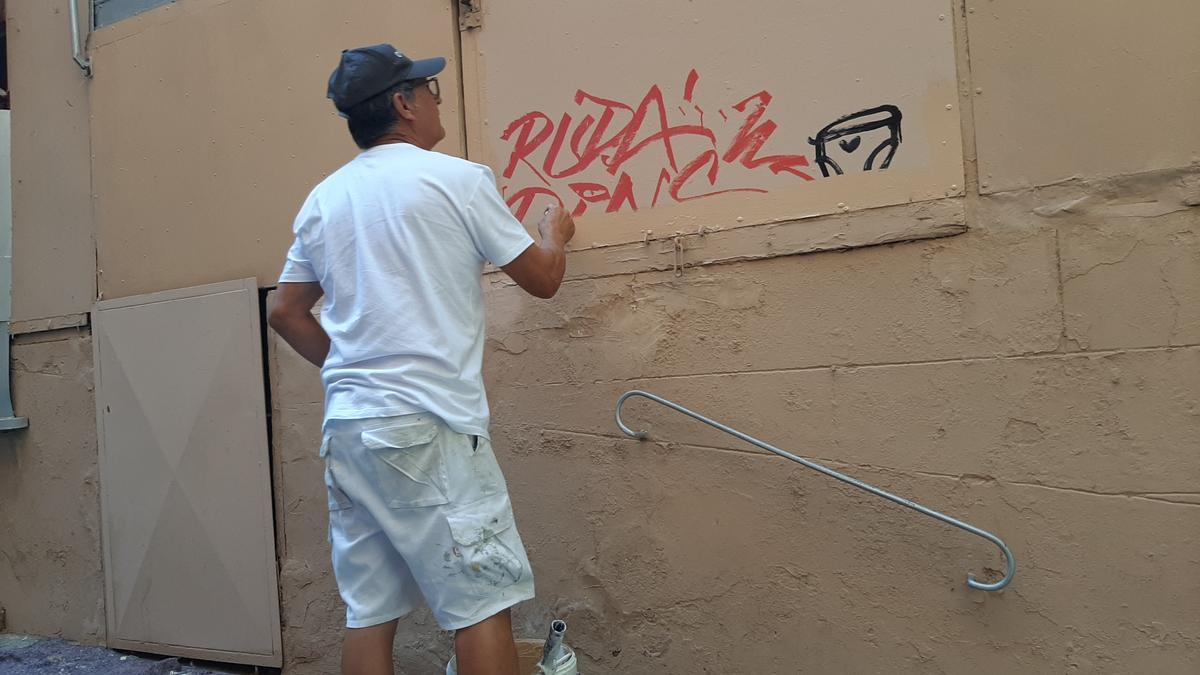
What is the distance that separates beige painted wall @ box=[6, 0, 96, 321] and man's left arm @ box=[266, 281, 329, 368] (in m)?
2.16

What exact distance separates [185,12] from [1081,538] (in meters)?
3.67

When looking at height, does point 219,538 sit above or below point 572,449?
below

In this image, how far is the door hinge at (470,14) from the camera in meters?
3.20

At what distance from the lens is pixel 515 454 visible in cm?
312

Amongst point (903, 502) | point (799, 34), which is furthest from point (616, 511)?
point (799, 34)

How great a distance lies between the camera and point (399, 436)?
2043mm

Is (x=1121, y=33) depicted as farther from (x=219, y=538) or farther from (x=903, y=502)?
(x=219, y=538)

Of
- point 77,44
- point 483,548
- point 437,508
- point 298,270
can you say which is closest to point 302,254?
point 298,270

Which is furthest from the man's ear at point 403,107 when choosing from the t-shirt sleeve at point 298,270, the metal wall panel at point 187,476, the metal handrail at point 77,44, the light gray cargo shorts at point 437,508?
the metal handrail at point 77,44

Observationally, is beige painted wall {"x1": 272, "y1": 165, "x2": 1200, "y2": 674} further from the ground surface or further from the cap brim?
the ground surface

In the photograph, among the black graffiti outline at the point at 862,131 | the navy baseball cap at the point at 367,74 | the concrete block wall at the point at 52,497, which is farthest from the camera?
the concrete block wall at the point at 52,497

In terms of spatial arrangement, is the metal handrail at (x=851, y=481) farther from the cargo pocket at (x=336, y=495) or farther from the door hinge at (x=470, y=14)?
the door hinge at (x=470, y=14)

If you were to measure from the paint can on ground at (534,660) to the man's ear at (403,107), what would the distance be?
1295 millimetres

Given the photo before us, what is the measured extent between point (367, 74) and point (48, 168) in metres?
2.79
